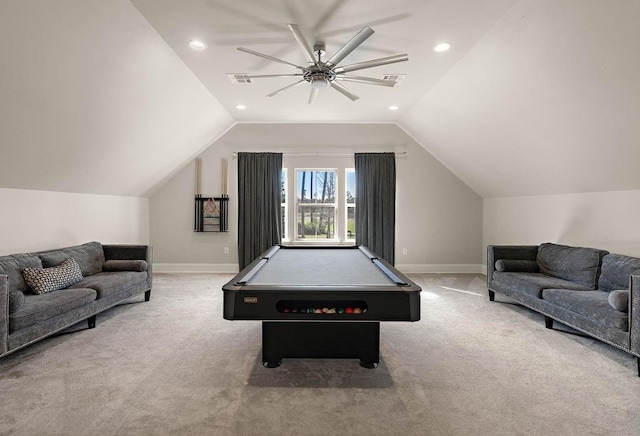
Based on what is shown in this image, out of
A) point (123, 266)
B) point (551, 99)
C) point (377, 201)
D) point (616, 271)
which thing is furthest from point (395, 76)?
point (123, 266)

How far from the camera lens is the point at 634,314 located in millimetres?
2402

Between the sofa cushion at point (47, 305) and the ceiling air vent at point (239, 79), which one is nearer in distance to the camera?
the sofa cushion at point (47, 305)

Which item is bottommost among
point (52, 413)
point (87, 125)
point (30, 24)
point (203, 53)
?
point (52, 413)

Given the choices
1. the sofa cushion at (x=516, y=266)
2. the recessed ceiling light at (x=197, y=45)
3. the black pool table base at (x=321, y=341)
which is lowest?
the black pool table base at (x=321, y=341)

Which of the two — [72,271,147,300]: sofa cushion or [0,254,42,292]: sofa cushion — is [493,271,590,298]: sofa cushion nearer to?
[72,271,147,300]: sofa cushion

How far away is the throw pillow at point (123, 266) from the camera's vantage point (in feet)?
13.8

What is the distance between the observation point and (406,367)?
2521mm

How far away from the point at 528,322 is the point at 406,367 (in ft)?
5.99

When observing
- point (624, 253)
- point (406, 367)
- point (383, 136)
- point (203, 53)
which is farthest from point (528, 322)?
point (203, 53)

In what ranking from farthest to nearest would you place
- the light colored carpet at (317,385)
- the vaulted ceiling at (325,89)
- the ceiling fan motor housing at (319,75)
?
the ceiling fan motor housing at (319,75) < the vaulted ceiling at (325,89) < the light colored carpet at (317,385)

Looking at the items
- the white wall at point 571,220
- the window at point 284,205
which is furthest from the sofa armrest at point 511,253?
the window at point 284,205

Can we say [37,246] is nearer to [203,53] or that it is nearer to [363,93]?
[203,53]

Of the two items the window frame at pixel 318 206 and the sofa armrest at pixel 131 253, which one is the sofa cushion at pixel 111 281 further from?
the window frame at pixel 318 206

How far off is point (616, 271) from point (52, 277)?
212 inches
